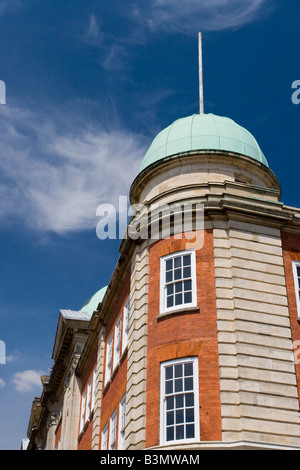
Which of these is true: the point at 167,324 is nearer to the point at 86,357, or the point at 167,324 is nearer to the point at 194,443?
the point at 194,443

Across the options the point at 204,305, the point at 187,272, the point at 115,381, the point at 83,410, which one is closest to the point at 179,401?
the point at 204,305

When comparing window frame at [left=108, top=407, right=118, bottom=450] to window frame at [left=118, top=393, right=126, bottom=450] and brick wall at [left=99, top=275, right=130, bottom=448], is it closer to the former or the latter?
brick wall at [left=99, top=275, right=130, bottom=448]

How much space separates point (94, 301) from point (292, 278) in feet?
89.2

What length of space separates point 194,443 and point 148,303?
5.75m

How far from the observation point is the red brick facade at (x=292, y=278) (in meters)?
19.2

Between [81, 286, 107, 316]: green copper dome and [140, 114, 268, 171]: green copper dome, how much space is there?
68.0ft

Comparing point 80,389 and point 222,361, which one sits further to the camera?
point 80,389

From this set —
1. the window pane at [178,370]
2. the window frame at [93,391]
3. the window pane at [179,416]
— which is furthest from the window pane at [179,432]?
the window frame at [93,391]

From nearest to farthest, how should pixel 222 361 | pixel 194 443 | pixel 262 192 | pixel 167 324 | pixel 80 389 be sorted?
pixel 194 443, pixel 222 361, pixel 167 324, pixel 262 192, pixel 80 389

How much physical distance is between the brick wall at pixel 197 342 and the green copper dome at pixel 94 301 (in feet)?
79.2

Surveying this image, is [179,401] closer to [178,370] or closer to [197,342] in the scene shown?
[178,370]

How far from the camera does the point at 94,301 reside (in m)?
46.1

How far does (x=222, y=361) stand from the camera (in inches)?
723

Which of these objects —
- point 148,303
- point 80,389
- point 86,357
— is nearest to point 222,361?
point 148,303
